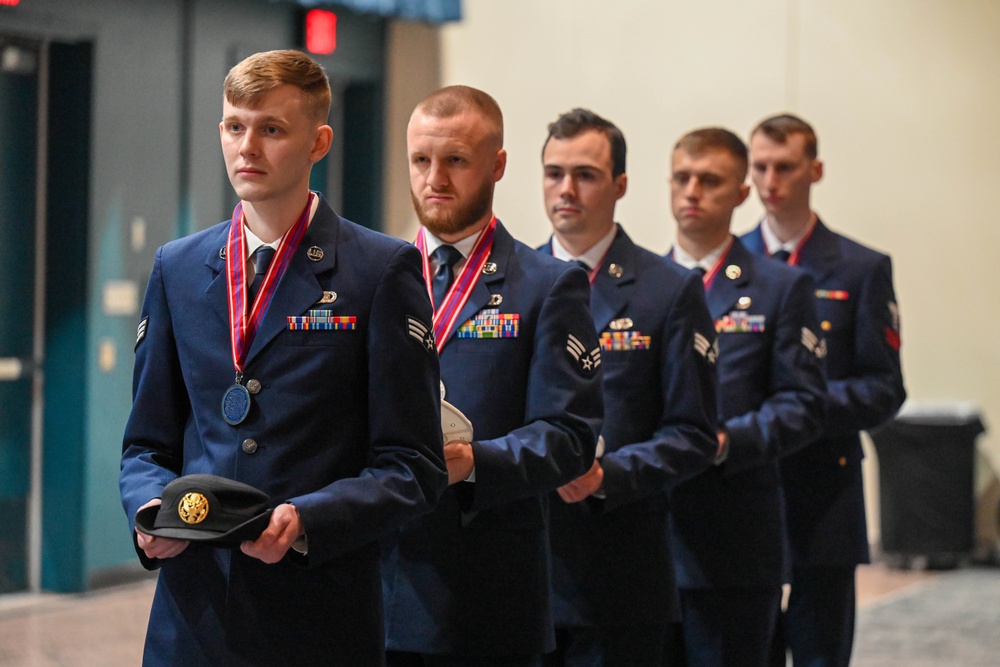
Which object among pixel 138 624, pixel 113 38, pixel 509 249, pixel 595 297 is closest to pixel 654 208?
pixel 113 38

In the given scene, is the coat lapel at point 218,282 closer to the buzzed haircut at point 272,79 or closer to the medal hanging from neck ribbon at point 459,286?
the buzzed haircut at point 272,79

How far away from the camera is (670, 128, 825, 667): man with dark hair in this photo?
143 inches

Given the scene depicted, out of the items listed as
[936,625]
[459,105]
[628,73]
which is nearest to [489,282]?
[459,105]

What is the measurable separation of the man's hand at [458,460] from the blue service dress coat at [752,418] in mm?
1279

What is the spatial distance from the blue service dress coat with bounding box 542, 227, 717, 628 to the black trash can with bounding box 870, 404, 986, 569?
469 cm

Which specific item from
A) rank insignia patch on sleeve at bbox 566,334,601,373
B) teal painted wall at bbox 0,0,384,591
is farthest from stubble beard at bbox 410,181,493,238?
teal painted wall at bbox 0,0,384,591

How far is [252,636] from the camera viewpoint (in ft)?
6.66

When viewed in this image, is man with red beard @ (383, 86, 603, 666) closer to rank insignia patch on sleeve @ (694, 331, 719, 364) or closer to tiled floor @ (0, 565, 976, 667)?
rank insignia patch on sleeve @ (694, 331, 719, 364)

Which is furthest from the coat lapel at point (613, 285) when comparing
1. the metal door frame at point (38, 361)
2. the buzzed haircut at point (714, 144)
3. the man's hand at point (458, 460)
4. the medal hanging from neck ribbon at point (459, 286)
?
the metal door frame at point (38, 361)

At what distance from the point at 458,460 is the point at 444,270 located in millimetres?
499

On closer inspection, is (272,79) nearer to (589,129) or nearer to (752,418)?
(589,129)

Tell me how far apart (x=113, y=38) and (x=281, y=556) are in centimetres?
518

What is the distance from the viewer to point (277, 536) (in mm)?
1909

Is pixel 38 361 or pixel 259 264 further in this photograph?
pixel 38 361
